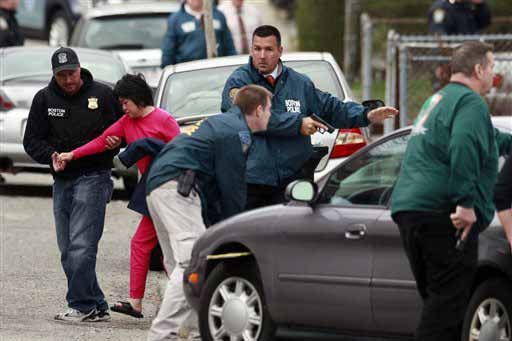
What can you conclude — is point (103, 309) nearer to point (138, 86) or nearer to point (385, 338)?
point (138, 86)

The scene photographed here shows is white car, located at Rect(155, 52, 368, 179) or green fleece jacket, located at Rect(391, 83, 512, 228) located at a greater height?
green fleece jacket, located at Rect(391, 83, 512, 228)

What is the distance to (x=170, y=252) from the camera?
873 centimetres

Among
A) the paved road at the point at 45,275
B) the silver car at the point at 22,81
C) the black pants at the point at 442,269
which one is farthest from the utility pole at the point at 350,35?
the black pants at the point at 442,269

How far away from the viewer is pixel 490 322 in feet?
23.9

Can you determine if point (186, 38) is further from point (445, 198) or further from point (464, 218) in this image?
point (464, 218)

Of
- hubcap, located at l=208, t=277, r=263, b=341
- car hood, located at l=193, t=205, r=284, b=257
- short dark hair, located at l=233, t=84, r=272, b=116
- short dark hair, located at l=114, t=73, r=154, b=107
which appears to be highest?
short dark hair, located at l=233, t=84, r=272, b=116

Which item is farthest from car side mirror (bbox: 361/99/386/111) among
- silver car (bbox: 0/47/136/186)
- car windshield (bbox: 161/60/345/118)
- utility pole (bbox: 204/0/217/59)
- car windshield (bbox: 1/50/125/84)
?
car windshield (bbox: 1/50/125/84)

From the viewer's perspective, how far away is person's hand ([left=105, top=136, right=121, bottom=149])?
9.38 meters

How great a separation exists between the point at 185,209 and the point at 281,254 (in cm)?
59

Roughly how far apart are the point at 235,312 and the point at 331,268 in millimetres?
591

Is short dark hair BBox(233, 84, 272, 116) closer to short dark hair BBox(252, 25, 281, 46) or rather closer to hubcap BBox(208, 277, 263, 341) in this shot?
hubcap BBox(208, 277, 263, 341)

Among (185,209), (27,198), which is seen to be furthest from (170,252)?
(27,198)

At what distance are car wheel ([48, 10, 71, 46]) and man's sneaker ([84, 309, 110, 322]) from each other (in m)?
18.9

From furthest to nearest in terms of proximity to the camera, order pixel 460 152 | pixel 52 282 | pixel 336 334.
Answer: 1. pixel 52 282
2. pixel 336 334
3. pixel 460 152
